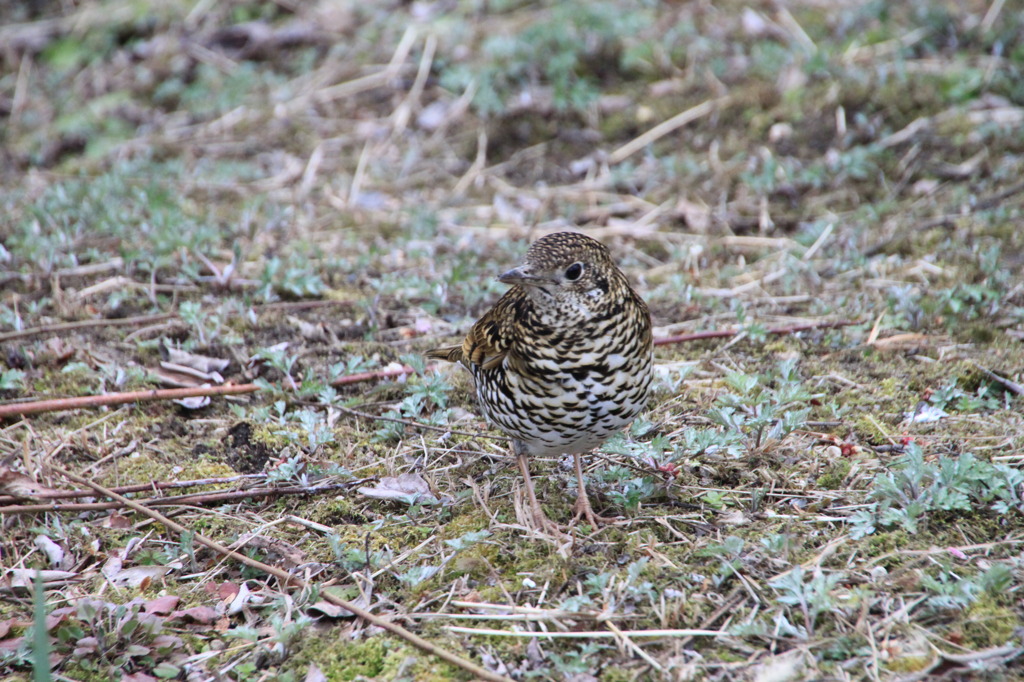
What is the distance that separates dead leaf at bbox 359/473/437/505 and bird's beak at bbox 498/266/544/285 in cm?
102

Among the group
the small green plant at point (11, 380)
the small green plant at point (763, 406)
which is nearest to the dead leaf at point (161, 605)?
the small green plant at point (11, 380)

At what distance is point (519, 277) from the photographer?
322 centimetres

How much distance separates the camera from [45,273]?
5.32 m

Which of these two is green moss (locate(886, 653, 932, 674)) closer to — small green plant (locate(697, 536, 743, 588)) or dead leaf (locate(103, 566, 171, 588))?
small green plant (locate(697, 536, 743, 588))

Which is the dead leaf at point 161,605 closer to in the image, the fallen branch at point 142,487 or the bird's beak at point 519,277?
the fallen branch at point 142,487

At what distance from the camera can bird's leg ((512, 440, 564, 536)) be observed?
11.5 feet

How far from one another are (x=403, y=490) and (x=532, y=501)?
1.83 ft

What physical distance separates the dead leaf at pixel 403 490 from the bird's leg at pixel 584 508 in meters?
0.58

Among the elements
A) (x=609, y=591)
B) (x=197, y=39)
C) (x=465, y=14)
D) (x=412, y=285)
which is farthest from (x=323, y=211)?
(x=609, y=591)

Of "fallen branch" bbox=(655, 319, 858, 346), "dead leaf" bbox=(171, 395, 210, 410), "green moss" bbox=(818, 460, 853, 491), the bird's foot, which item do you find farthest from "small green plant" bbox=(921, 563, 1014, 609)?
"dead leaf" bbox=(171, 395, 210, 410)

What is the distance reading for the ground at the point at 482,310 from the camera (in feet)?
9.80

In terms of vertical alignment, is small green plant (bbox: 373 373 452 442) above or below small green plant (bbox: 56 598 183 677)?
below

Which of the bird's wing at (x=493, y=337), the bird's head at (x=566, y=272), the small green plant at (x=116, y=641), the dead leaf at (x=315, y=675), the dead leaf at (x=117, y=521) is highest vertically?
the bird's head at (x=566, y=272)

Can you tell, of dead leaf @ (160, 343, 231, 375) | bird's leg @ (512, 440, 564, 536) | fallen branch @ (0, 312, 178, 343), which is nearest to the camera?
bird's leg @ (512, 440, 564, 536)
